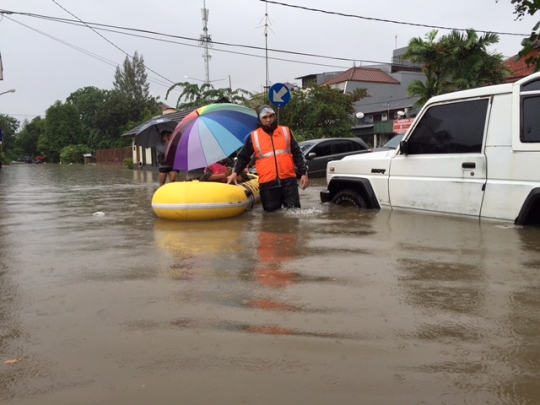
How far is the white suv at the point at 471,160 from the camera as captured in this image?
18.2 feet

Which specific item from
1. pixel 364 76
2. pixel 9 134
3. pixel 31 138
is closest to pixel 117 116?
pixel 364 76

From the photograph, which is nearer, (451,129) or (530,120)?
(530,120)

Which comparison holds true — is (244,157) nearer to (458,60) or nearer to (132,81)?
(458,60)

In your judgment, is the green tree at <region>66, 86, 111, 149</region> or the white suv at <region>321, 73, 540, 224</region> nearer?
the white suv at <region>321, 73, 540, 224</region>

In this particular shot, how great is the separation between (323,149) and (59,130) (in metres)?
76.4

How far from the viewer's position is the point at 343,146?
59.1 ft

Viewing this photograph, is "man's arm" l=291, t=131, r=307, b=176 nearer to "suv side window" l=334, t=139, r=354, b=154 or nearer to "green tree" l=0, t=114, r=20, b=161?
"suv side window" l=334, t=139, r=354, b=154

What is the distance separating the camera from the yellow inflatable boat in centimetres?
770

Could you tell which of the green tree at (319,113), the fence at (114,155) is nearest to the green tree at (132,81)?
the fence at (114,155)

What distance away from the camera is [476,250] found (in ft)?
17.1

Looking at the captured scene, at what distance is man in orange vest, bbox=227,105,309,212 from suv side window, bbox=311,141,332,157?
9567mm

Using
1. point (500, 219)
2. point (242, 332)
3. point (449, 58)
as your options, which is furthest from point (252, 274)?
point (449, 58)

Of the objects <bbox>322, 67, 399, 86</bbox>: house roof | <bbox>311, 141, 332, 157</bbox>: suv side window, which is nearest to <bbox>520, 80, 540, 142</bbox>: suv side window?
<bbox>311, 141, 332, 157</bbox>: suv side window

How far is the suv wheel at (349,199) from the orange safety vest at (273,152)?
0.85 meters
